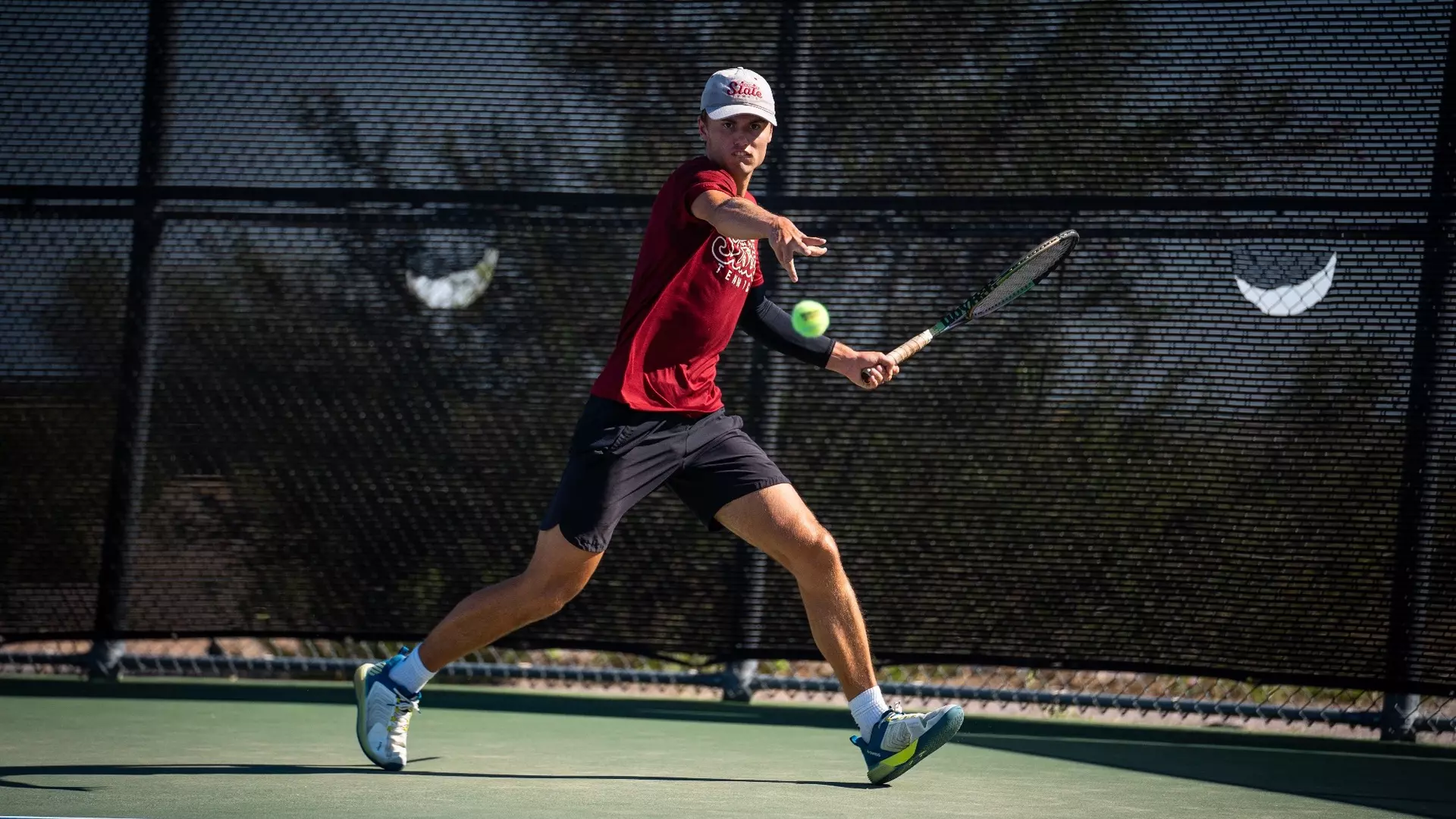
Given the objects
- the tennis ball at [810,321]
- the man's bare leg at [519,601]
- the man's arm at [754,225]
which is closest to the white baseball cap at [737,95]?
the man's arm at [754,225]

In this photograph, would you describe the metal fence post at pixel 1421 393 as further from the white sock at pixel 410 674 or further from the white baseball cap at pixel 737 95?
the white sock at pixel 410 674

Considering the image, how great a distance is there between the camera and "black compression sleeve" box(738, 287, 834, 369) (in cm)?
393

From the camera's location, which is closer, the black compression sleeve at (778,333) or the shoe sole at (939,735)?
the shoe sole at (939,735)

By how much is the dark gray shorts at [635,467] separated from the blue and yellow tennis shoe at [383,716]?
552mm

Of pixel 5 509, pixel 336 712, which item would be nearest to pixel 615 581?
pixel 336 712

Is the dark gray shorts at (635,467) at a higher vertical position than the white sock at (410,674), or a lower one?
higher

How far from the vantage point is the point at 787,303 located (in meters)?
5.24

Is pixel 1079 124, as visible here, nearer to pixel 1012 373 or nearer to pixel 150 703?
pixel 1012 373

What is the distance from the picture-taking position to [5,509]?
5582mm

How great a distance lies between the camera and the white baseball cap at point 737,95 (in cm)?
359

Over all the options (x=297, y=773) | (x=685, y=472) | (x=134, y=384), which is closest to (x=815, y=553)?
(x=685, y=472)

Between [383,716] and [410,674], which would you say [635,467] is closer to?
[410,674]

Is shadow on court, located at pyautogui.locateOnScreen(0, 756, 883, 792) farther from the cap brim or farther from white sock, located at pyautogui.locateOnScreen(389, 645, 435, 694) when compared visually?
the cap brim

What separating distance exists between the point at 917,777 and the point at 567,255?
7.34 feet
